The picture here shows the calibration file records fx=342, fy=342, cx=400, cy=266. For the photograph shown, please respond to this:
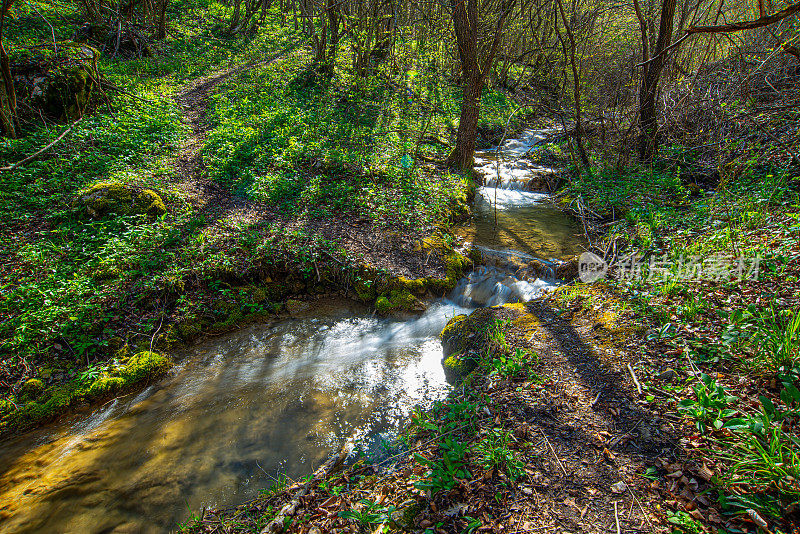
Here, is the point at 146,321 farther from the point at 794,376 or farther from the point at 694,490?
the point at 794,376

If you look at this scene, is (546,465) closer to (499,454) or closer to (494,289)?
(499,454)

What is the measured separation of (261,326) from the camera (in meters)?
5.42

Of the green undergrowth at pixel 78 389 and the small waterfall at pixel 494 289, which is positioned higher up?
the green undergrowth at pixel 78 389

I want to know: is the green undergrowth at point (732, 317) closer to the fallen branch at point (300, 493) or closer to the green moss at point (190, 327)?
the fallen branch at point (300, 493)

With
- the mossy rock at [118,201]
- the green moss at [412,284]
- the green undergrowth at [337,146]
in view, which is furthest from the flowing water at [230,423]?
the mossy rock at [118,201]

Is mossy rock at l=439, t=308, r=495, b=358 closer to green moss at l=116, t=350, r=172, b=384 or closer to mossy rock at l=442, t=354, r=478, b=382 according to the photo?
mossy rock at l=442, t=354, r=478, b=382

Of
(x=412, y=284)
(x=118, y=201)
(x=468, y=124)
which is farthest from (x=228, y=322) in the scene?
(x=468, y=124)

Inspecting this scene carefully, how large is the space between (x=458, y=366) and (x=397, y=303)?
1933 mm

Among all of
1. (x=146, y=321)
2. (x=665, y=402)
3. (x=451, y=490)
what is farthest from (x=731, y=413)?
(x=146, y=321)

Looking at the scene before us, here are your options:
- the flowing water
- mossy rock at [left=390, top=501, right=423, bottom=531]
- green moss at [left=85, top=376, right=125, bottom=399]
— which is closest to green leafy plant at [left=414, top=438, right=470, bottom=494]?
mossy rock at [left=390, top=501, right=423, bottom=531]

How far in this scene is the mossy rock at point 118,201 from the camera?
19.9 feet

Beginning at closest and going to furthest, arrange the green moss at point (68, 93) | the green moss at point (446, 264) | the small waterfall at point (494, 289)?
the small waterfall at point (494, 289) < the green moss at point (446, 264) < the green moss at point (68, 93)

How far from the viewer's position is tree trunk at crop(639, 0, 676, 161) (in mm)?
7375

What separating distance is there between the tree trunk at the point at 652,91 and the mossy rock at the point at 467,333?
695 centimetres
